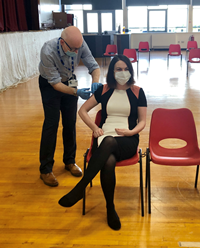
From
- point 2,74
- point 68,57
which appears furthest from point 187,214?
point 2,74

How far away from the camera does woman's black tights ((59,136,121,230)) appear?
189cm

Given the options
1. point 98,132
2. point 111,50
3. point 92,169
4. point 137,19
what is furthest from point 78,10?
point 92,169

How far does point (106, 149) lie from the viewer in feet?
6.33

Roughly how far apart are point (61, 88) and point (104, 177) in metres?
0.84

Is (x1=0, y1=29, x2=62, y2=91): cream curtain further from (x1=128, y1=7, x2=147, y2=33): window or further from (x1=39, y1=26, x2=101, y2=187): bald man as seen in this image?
(x1=128, y1=7, x2=147, y2=33): window

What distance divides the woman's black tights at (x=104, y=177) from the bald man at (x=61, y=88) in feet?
1.89

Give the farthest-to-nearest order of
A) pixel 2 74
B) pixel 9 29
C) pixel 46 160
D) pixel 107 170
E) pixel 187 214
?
pixel 9 29, pixel 2 74, pixel 46 160, pixel 187 214, pixel 107 170

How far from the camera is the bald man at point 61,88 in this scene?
227cm

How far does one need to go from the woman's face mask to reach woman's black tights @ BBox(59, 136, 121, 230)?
20.7 inches

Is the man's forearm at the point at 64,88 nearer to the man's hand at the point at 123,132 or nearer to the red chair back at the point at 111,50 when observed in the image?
the man's hand at the point at 123,132

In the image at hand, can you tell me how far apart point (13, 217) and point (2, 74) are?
5.40 meters

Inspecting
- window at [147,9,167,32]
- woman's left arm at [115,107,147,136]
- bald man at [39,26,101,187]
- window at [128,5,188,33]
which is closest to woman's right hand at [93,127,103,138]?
woman's left arm at [115,107,147,136]

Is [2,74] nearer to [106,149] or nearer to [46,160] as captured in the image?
[46,160]

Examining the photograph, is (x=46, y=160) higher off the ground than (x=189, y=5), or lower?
lower
